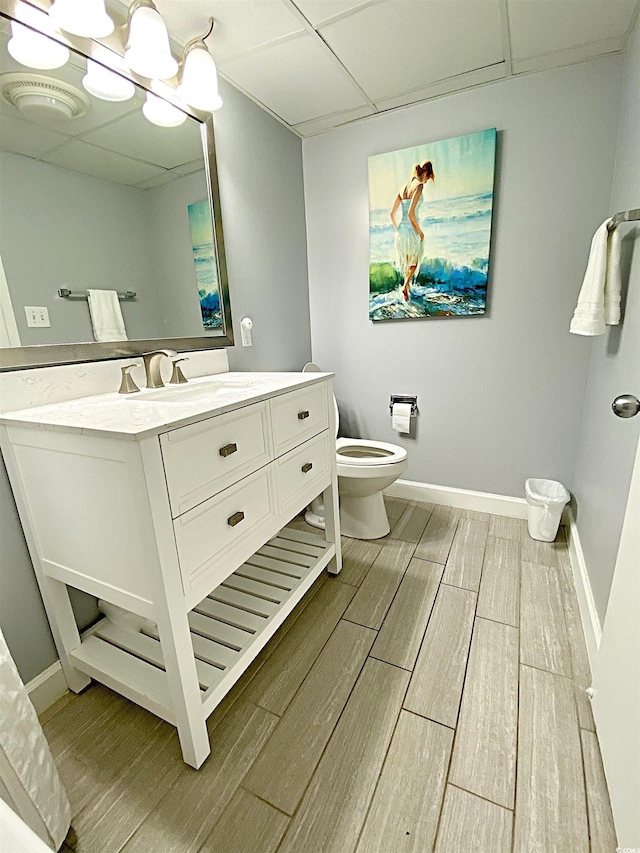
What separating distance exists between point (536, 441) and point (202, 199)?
6.55 ft

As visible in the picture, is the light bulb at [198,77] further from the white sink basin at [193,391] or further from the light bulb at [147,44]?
the white sink basin at [193,391]

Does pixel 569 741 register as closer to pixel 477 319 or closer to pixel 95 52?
pixel 477 319

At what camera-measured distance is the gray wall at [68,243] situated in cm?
107

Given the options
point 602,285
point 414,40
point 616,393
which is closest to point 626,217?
point 602,285

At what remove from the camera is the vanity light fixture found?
1402mm

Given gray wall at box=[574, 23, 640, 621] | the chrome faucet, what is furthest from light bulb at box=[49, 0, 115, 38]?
gray wall at box=[574, 23, 640, 621]

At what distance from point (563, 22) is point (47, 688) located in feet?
9.44

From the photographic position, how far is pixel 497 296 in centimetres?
198

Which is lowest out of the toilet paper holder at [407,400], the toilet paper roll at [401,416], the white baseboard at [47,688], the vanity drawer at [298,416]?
the white baseboard at [47,688]

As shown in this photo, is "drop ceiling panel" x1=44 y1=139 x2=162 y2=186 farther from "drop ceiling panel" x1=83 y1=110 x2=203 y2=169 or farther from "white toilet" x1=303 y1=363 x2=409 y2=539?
"white toilet" x1=303 y1=363 x2=409 y2=539

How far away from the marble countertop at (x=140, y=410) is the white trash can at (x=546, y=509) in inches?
52.0

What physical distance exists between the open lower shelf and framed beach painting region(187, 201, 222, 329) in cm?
110

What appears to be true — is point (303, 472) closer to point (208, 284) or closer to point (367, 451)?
point (367, 451)

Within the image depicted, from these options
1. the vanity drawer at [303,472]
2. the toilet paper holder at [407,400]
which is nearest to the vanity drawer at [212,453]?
the vanity drawer at [303,472]
